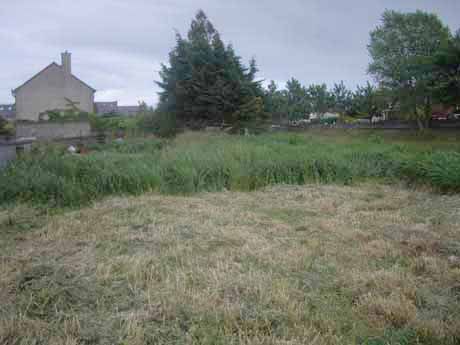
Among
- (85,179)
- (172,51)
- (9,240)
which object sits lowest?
(9,240)

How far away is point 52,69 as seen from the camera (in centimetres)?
2914

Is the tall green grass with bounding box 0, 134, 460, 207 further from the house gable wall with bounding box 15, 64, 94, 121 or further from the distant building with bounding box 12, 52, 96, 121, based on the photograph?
the house gable wall with bounding box 15, 64, 94, 121

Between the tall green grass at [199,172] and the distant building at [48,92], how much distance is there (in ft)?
85.8

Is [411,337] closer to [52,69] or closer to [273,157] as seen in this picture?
[273,157]

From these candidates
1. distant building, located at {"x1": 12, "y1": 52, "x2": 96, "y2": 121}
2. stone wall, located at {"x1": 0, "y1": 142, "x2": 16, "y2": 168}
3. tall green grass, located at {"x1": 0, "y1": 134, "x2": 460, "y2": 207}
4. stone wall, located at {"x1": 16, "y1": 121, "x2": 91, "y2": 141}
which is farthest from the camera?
distant building, located at {"x1": 12, "y1": 52, "x2": 96, "y2": 121}

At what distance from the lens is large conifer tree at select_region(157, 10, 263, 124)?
18500 mm

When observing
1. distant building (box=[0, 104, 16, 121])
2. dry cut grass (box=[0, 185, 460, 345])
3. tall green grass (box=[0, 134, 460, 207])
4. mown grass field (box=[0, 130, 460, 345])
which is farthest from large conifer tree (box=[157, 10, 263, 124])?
distant building (box=[0, 104, 16, 121])

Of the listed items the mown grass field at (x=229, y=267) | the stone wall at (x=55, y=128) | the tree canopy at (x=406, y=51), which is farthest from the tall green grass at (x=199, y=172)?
the tree canopy at (x=406, y=51)

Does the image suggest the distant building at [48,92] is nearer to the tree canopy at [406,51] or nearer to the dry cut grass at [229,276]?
the tree canopy at [406,51]

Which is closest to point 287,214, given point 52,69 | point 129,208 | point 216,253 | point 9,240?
point 216,253

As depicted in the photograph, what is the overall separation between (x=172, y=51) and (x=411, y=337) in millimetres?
20799

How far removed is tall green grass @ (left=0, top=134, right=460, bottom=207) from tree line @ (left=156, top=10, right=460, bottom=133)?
11.9 meters

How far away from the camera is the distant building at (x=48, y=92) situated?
29.1 m

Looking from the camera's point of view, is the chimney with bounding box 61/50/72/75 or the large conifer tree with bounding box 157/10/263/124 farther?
the chimney with bounding box 61/50/72/75
